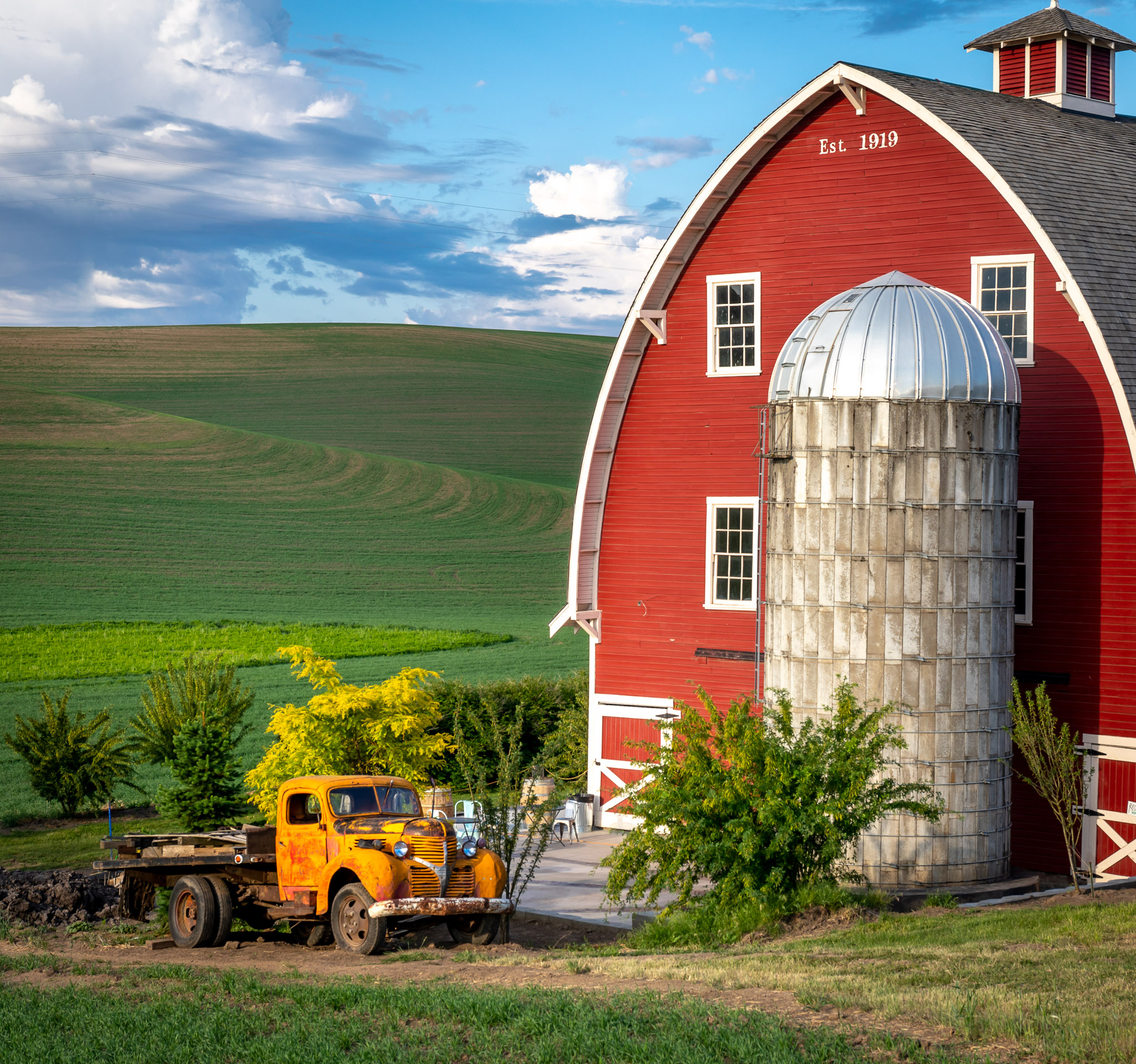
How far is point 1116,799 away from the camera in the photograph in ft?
62.5

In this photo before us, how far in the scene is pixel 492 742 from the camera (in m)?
25.6

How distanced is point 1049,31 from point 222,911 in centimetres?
2056

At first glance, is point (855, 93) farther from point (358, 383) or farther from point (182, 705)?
point (358, 383)

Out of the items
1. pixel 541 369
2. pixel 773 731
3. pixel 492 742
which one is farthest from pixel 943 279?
pixel 541 369

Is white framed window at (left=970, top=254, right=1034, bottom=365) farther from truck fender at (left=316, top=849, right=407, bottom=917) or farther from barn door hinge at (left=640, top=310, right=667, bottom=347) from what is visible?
truck fender at (left=316, top=849, right=407, bottom=917)

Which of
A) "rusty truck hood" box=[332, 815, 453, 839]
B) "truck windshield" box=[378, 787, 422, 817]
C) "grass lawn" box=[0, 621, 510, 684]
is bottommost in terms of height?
"rusty truck hood" box=[332, 815, 453, 839]

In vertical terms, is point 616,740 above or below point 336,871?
above

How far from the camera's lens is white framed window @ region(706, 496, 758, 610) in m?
22.4

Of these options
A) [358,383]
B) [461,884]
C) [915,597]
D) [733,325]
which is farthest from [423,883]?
[358,383]

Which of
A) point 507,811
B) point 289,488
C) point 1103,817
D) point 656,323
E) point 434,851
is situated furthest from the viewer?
point 289,488

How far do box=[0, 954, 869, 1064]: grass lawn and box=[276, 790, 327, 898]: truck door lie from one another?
3.33m

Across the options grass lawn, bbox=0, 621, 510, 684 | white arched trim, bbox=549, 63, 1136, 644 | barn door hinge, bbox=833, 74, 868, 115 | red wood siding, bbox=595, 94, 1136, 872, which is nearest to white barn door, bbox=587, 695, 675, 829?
red wood siding, bbox=595, 94, 1136, 872

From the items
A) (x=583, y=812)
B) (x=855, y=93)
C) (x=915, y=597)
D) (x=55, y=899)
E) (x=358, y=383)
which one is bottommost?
(x=55, y=899)

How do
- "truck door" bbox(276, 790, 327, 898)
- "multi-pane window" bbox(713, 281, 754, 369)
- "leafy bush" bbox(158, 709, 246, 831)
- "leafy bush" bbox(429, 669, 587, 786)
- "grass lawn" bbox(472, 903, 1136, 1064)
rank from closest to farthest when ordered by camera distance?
"grass lawn" bbox(472, 903, 1136, 1064)
"truck door" bbox(276, 790, 327, 898)
"multi-pane window" bbox(713, 281, 754, 369)
"leafy bush" bbox(158, 709, 246, 831)
"leafy bush" bbox(429, 669, 587, 786)
